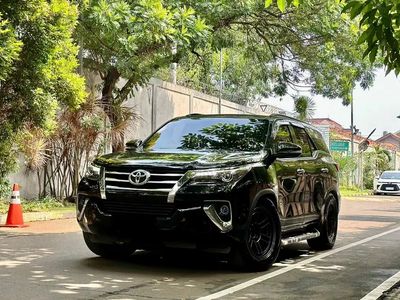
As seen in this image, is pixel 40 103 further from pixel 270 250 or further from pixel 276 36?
pixel 276 36

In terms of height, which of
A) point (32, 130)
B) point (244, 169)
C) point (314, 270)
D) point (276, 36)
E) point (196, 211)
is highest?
point (276, 36)

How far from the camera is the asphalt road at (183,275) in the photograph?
6.16 meters

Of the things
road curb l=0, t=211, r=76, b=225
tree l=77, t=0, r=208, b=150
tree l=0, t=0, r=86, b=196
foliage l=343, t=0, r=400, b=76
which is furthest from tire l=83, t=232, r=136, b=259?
tree l=77, t=0, r=208, b=150

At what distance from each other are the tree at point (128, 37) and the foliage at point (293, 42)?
157cm

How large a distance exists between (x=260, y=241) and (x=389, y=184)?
33.4 m

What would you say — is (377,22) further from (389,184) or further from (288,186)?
(389,184)

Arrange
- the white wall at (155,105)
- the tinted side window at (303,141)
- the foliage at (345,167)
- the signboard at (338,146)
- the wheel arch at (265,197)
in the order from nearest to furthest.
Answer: the wheel arch at (265,197), the tinted side window at (303,141), the white wall at (155,105), the foliage at (345,167), the signboard at (338,146)

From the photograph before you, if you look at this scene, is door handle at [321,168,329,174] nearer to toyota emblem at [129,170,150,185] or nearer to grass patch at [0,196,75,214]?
toyota emblem at [129,170,150,185]

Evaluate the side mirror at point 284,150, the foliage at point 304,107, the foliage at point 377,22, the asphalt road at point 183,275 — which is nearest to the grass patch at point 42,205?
the asphalt road at point 183,275

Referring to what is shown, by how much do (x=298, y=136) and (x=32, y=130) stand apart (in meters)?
7.56

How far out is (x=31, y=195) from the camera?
17.3 m

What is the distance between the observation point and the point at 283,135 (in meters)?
8.72

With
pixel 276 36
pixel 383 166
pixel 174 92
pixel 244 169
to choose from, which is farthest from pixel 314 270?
pixel 383 166

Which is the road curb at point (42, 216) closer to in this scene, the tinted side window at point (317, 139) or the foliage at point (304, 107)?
the tinted side window at point (317, 139)
